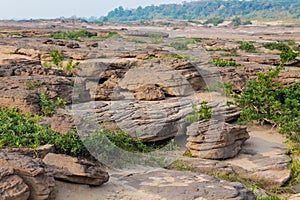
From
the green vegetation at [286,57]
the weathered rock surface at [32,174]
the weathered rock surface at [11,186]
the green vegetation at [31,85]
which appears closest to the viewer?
the weathered rock surface at [11,186]

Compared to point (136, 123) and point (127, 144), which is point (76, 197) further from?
point (136, 123)

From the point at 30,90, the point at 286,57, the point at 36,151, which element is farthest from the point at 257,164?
the point at 286,57

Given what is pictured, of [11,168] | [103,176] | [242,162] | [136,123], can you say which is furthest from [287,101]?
[11,168]

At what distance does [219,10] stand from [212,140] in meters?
146

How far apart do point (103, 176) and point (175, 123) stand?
4002mm

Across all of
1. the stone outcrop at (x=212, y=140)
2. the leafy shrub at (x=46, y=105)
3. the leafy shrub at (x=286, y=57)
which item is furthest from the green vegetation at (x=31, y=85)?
the leafy shrub at (x=286, y=57)

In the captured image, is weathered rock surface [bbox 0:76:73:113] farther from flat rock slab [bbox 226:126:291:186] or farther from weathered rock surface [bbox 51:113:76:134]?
flat rock slab [bbox 226:126:291:186]

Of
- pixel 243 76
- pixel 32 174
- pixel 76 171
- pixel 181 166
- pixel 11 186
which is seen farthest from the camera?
pixel 243 76

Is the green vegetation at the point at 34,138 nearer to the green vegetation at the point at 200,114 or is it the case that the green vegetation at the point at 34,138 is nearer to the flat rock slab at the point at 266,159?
the green vegetation at the point at 200,114

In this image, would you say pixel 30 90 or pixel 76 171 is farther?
pixel 30 90

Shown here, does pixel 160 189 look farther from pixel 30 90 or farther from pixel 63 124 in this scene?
pixel 30 90

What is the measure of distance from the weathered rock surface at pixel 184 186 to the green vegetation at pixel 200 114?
3.27 meters

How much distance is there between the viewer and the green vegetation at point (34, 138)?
771 cm

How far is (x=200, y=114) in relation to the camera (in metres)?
10.6
